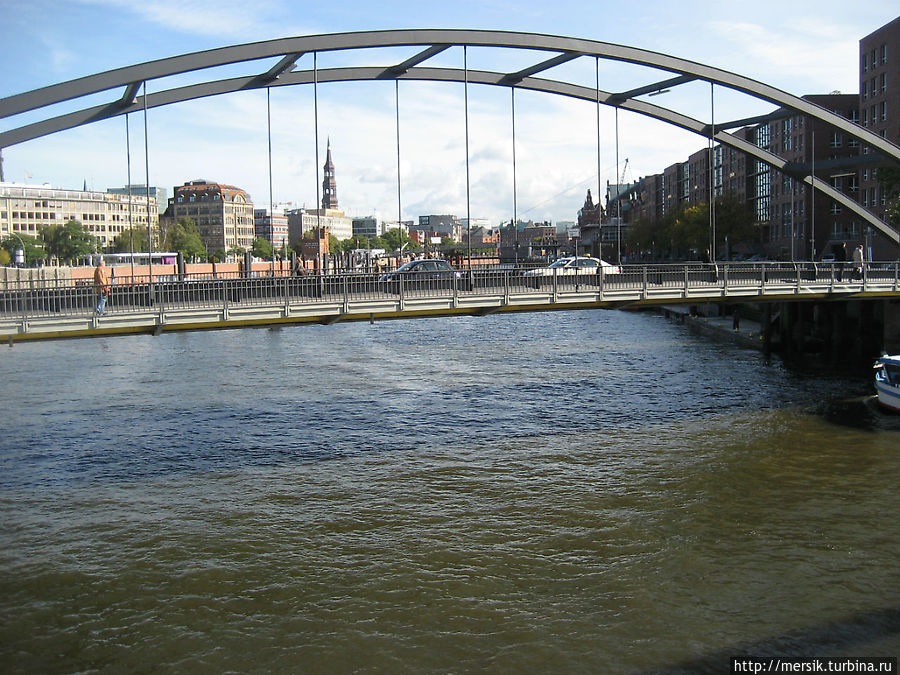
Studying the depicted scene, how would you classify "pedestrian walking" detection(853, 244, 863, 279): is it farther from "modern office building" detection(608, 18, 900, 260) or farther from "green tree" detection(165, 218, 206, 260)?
"green tree" detection(165, 218, 206, 260)

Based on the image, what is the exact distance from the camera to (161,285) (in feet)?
64.0

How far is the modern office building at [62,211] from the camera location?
441ft

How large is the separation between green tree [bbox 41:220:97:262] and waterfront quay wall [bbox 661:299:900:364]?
91845mm

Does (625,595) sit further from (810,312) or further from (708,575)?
(810,312)

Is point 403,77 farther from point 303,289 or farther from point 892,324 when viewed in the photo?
point 892,324

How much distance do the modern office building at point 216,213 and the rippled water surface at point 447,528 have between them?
12849 cm

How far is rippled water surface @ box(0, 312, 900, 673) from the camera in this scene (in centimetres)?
1248

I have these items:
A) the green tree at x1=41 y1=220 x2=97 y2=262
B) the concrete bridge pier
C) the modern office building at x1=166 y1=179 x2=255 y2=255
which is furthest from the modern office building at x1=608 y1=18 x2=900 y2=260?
the modern office building at x1=166 y1=179 x2=255 y2=255

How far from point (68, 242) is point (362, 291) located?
10446 centimetres

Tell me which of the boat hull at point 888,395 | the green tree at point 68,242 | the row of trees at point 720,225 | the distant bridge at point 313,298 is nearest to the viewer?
the distant bridge at point 313,298

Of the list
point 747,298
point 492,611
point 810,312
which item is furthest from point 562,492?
point 810,312

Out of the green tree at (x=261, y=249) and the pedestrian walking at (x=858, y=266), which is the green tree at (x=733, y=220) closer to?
the pedestrian walking at (x=858, y=266)

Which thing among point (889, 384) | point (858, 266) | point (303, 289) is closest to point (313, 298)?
point (303, 289)

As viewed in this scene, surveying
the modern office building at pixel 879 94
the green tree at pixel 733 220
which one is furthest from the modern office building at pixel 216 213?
the modern office building at pixel 879 94
